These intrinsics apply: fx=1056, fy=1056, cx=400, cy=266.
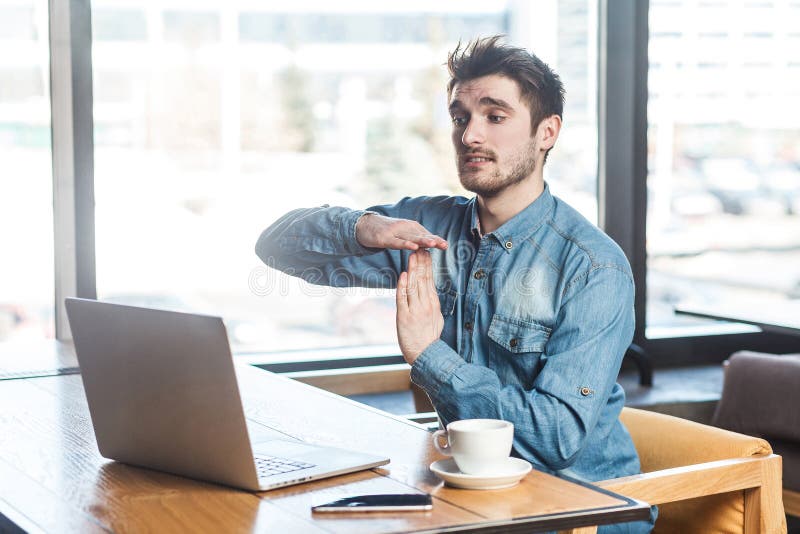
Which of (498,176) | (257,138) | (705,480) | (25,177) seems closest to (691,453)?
(705,480)

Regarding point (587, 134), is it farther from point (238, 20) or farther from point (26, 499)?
point (26, 499)

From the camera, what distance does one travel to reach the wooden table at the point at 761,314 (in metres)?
2.82

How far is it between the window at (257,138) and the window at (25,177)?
0.15 meters

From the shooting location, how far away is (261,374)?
A: 220 cm

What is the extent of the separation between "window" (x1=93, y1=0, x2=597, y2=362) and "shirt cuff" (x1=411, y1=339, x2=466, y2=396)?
5.37 feet

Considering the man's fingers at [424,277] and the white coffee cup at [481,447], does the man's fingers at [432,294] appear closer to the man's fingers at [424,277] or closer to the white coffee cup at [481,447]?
the man's fingers at [424,277]

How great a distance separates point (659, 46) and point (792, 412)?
147cm

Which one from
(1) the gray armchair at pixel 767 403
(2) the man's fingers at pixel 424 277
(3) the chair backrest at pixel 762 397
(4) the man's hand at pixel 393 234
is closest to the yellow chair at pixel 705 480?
(2) the man's fingers at pixel 424 277

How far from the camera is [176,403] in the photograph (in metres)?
1.38

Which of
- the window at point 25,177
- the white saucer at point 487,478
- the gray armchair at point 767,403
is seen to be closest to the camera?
the white saucer at point 487,478

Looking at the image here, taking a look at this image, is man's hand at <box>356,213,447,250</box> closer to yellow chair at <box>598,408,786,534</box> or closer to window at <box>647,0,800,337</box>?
yellow chair at <box>598,408,786,534</box>

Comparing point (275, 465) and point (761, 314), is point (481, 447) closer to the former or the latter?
point (275, 465)

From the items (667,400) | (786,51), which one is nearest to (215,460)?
(667,400)

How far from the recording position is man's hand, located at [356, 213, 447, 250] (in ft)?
6.07
